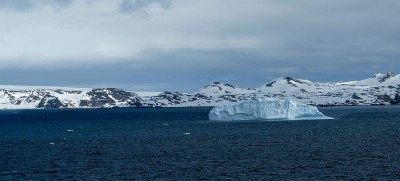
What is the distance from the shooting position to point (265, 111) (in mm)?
129500

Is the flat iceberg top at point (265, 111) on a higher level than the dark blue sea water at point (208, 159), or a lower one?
higher

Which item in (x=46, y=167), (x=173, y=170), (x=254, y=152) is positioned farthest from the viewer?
(x=254, y=152)

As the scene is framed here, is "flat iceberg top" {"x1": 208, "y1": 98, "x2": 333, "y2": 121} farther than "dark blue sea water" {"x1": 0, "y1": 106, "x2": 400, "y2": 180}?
Yes

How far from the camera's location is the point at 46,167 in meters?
51.7

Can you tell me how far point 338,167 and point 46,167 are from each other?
24235 millimetres

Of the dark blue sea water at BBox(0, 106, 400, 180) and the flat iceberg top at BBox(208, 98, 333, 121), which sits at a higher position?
the flat iceberg top at BBox(208, 98, 333, 121)

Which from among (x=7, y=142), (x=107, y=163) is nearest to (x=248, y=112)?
(x=7, y=142)

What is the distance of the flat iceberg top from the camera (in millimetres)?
125062

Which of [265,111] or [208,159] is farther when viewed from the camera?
[265,111]

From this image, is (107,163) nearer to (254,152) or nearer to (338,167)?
(254,152)

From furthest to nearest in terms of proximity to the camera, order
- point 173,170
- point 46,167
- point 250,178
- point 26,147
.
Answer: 1. point 26,147
2. point 46,167
3. point 173,170
4. point 250,178

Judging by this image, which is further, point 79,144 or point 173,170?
point 79,144

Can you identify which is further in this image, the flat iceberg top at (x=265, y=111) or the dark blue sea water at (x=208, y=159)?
Answer: the flat iceberg top at (x=265, y=111)

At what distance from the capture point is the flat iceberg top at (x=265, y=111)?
410ft
